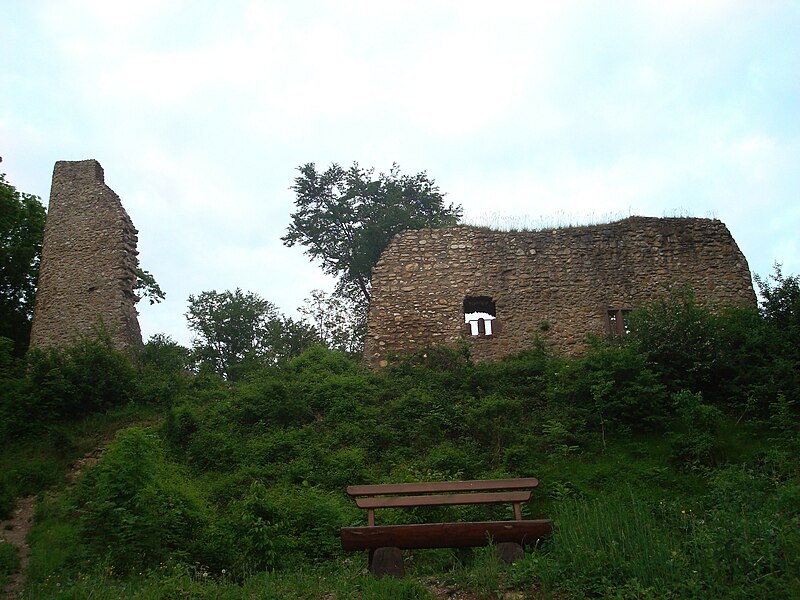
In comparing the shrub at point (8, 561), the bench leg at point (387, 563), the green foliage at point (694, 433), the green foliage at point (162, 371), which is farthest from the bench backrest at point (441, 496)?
the green foliage at point (162, 371)

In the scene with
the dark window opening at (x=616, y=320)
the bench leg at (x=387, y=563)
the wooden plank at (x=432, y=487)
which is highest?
the dark window opening at (x=616, y=320)

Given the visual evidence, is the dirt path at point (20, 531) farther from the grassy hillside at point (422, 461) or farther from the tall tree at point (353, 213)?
the tall tree at point (353, 213)

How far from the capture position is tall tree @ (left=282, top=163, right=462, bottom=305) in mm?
22531

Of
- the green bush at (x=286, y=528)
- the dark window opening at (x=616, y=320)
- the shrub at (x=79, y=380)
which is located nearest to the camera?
the green bush at (x=286, y=528)

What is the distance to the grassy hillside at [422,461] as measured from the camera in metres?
6.91

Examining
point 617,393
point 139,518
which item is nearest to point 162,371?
point 139,518

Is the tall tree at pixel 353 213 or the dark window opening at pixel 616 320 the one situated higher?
the tall tree at pixel 353 213

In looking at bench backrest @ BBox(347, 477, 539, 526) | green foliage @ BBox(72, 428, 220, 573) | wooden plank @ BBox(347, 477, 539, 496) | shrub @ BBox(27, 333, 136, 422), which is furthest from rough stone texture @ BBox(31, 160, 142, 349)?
bench backrest @ BBox(347, 477, 539, 526)

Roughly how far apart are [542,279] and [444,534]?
1042 cm

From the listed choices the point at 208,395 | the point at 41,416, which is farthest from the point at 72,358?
the point at 208,395

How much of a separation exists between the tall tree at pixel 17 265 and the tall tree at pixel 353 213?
24.1 feet

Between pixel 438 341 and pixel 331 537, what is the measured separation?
27.4 feet

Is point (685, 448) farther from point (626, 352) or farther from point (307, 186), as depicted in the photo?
point (307, 186)

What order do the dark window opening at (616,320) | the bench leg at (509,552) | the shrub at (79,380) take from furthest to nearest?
1. the dark window opening at (616,320)
2. the shrub at (79,380)
3. the bench leg at (509,552)
